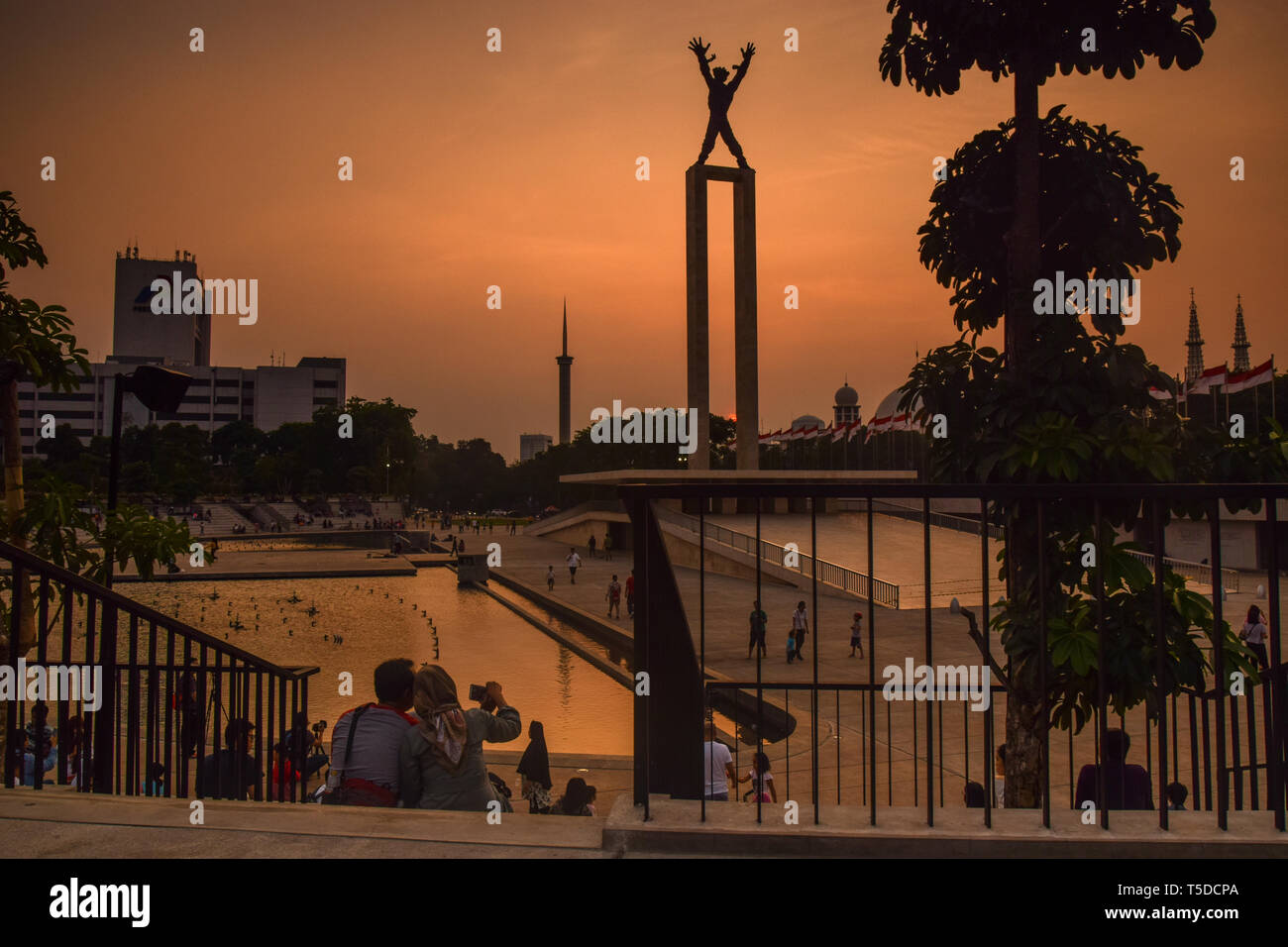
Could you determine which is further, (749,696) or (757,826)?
(749,696)

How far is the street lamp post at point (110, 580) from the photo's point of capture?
4.46m

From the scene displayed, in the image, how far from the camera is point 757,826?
322 centimetres

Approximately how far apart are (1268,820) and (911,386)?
3.09m

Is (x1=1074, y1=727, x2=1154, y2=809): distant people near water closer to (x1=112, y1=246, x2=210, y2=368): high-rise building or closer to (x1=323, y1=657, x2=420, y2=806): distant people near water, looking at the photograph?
(x1=323, y1=657, x2=420, y2=806): distant people near water

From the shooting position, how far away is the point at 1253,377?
2906 cm

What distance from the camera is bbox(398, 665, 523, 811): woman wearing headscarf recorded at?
4445 mm

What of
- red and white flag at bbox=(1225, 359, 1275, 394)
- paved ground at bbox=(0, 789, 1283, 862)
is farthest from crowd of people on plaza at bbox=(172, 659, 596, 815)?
red and white flag at bbox=(1225, 359, 1275, 394)

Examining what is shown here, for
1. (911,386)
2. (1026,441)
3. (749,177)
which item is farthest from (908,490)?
(749,177)

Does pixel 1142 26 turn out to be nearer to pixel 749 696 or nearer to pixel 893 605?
pixel 749 696

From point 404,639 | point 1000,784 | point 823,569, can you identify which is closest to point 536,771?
point 1000,784

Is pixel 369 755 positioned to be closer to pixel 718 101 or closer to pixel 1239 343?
pixel 718 101

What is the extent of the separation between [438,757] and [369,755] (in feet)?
1.08

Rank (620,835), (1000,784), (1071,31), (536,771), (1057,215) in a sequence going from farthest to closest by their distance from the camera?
(1000,784) → (536,771) → (1057,215) → (1071,31) → (620,835)

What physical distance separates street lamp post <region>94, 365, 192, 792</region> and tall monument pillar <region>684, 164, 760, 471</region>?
3774 cm
